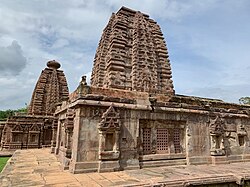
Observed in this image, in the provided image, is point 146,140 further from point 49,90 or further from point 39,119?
point 49,90

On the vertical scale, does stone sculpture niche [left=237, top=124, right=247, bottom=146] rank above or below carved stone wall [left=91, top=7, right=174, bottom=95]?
below

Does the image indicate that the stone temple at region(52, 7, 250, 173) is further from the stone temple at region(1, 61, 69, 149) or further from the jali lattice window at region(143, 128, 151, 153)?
the stone temple at region(1, 61, 69, 149)

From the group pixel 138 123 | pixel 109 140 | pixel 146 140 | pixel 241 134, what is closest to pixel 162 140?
pixel 146 140

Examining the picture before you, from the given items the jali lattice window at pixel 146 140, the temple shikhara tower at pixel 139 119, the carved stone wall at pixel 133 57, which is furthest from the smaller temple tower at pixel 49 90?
the jali lattice window at pixel 146 140

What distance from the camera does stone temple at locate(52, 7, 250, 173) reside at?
757 centimetres

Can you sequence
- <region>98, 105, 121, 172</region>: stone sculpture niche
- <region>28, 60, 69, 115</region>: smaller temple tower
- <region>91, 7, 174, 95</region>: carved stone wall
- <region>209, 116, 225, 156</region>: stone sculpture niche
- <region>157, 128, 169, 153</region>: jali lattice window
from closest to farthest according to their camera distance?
<region>98, 105, 121, 172</region>: stone sculpture niche → <region>157, 128, 169, 153</region>: jali lattice window → <region>209, 116, 225, 156</region>: stone sculpture niche → <region>91, 7, 174, 95</region>: carved stone wall → <region>28, 60, 69, 115</region>: smaller temple tower

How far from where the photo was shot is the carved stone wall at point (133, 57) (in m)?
12.5

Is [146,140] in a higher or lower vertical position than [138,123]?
lower

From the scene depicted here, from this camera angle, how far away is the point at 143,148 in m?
8.62

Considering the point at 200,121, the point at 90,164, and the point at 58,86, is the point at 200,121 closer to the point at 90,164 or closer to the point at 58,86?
the point at 90,164

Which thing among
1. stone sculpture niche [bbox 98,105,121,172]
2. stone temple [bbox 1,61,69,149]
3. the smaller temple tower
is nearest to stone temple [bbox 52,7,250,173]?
stone sculpture niche [bbox 98,105,121,172]

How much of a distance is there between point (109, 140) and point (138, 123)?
4.76 ft

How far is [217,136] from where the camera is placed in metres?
10.2

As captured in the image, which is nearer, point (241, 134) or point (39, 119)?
point (241, 134)
